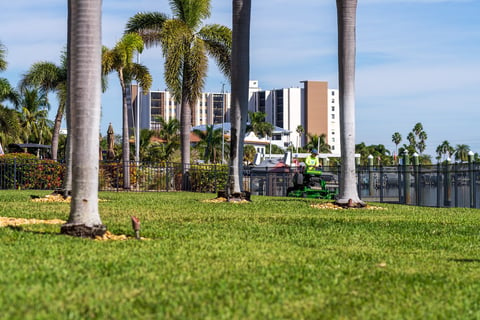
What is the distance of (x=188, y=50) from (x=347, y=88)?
18.7m

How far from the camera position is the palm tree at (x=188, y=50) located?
40.3m

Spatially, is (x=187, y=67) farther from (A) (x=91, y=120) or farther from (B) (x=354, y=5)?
(A) (x=91, y=120)

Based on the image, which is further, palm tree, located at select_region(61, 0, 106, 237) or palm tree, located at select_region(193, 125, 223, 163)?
palm tree, located at select_region(193, 125, 223, 163)

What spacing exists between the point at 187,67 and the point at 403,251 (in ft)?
101

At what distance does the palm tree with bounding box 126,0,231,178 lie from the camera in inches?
1587

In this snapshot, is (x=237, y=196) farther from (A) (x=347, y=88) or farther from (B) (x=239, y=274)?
(B) (x=239, y=274)

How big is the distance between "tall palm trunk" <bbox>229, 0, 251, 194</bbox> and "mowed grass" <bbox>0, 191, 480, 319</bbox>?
1110 cm

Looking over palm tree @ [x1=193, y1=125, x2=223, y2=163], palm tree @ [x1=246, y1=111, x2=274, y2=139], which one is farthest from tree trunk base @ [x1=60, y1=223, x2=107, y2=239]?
palm tree @ [x1=246, y1=111, x2=274, y2=139]

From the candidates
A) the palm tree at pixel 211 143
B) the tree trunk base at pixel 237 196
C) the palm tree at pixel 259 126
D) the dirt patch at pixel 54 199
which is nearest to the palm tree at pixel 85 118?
the dirt patch at pixel 54 199

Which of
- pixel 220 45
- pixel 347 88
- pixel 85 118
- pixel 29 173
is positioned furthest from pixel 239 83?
pixel 29 173

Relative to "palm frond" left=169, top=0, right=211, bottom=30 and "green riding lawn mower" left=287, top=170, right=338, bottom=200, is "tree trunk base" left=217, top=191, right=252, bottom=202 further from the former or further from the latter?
"palm frond" left=169, top=0, right=211, bottom=30

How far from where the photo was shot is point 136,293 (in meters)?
7.21

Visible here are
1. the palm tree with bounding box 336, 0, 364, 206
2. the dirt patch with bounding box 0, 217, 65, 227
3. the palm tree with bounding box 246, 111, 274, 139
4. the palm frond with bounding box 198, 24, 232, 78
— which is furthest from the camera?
the palm tree with bounding box 246, 111, 274, 139

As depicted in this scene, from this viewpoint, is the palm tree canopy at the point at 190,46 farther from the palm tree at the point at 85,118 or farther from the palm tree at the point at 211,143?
the palm tree at the point at 211,143
